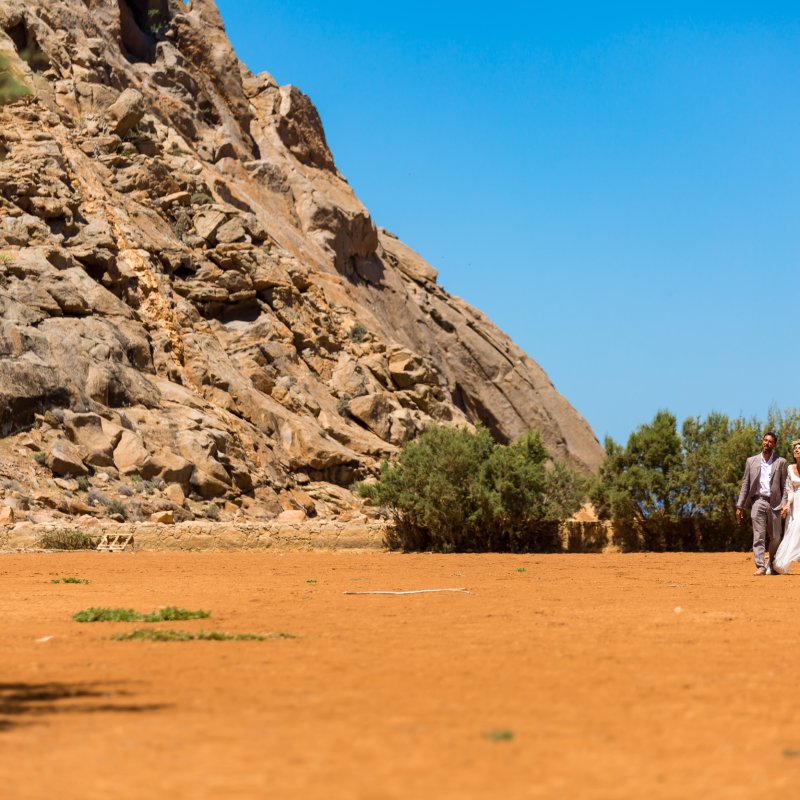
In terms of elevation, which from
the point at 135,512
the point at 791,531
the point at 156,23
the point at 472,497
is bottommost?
the point at 135,512

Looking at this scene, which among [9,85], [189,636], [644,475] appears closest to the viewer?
[189,636]

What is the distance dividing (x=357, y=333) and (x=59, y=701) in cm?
4211

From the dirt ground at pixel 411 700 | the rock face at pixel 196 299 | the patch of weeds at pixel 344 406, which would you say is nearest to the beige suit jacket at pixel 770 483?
the dirt ground at pixel 411 700

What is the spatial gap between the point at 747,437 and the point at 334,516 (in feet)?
48.6

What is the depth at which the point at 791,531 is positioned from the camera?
17453mm

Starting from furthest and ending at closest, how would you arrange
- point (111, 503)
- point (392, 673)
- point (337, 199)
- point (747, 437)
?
point (337, 199)
point (111, 503)
point (747, 437)
point (392, 673)

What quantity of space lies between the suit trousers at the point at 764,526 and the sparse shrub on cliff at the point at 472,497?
8.46 meters

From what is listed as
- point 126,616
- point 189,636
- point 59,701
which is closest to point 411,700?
point 59,701

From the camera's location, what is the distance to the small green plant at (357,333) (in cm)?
4822

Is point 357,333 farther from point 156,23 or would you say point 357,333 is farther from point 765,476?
point 765,476

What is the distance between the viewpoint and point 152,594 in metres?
14.8

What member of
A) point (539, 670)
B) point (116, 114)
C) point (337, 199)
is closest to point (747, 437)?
point (539, 670)

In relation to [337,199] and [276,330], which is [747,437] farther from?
[337,199]

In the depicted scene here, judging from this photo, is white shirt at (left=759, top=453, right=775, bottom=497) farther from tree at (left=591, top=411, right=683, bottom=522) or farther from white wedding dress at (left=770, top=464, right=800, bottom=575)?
tree at (left=591, top=411, right=683, bottom=522)
